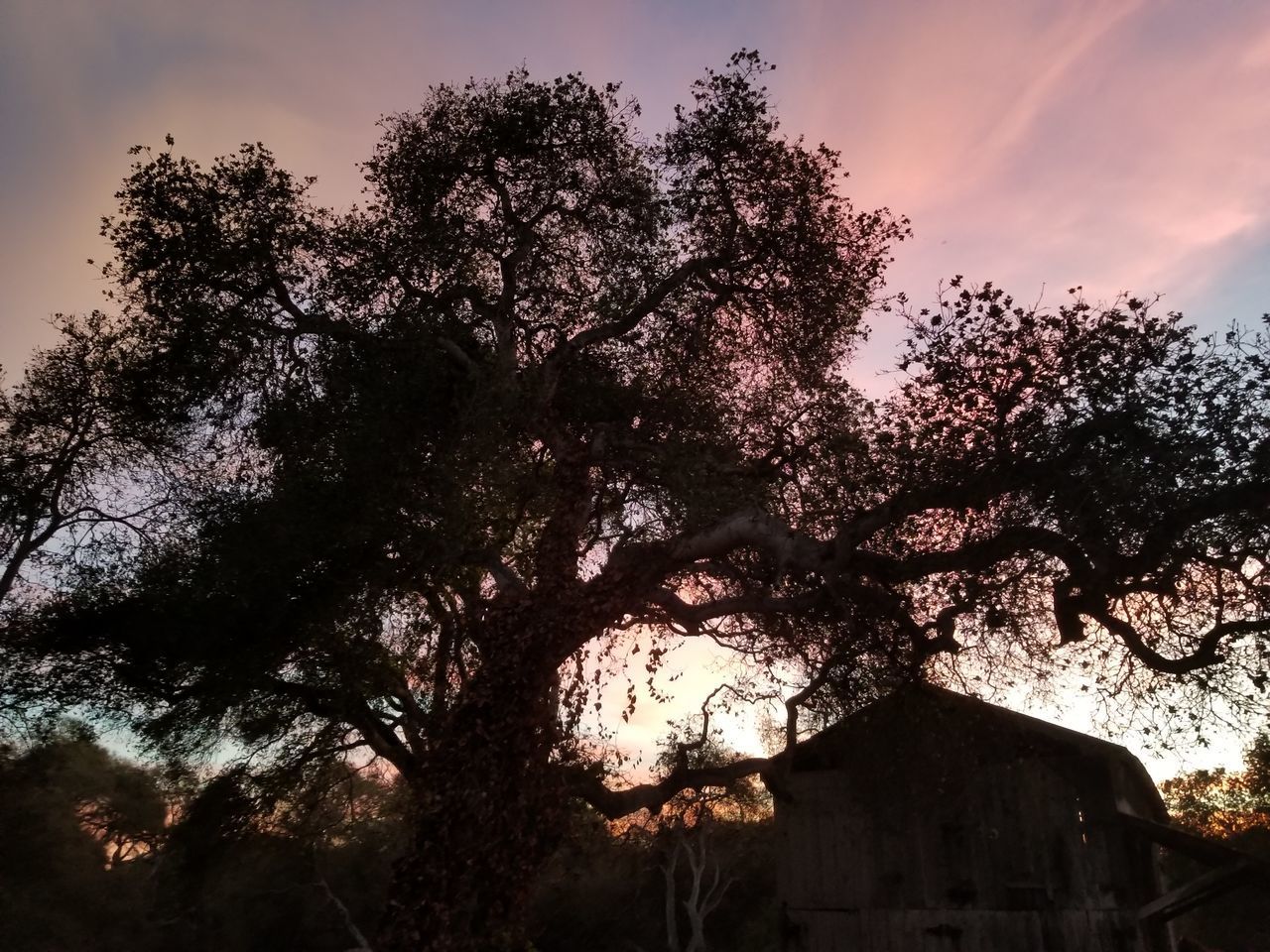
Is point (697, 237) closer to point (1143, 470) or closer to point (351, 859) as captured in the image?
point (1143, 470)

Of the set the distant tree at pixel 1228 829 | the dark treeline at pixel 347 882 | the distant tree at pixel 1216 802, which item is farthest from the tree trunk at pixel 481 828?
the distant tree at pixel 1216 802

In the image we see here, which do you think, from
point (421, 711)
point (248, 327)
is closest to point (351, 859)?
point (421, 711)

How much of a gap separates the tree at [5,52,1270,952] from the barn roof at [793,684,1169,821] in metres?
0.89

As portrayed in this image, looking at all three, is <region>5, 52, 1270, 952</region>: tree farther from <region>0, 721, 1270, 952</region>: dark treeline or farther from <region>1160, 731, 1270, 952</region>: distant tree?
<region>1160, 731, 1270, 952</region>: distant tree

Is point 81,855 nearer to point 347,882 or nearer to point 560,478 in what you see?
point 347,882

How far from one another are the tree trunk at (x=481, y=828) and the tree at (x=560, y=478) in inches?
1.8

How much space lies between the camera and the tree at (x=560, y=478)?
472 inches

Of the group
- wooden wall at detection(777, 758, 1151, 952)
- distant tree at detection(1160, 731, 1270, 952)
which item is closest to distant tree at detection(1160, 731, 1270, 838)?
distant tree at detection(1160, 731, 1270, 952)

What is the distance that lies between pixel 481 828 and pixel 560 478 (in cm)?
566

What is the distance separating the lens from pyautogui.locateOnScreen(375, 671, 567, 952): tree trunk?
11148 millimetres

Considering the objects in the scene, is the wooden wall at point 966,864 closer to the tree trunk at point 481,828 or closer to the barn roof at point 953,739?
the barn roof at point 953,739

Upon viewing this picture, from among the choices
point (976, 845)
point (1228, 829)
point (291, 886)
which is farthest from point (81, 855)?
point (1228, 829)

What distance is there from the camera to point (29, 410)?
Answer: 19.0 meters

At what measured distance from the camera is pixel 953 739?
1780cm
